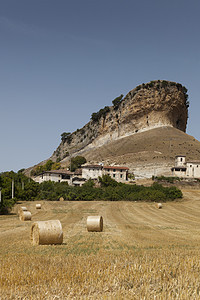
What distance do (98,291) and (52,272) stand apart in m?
1.36

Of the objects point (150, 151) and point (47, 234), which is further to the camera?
point (150, 151)

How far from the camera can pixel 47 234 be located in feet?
51.0

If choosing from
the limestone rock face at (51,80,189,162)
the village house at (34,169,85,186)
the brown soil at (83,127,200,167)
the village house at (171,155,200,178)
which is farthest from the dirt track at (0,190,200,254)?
the limestone rock face at (51,80,189,162)

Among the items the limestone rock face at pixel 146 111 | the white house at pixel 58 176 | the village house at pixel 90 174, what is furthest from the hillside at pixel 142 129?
the white house at pixel 58 176

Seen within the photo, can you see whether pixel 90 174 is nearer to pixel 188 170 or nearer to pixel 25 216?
pixel 188 170

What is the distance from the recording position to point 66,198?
69.8 metres

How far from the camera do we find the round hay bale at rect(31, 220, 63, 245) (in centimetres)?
1536

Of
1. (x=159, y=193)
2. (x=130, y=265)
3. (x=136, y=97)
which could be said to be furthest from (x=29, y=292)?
(x=136, y=97)

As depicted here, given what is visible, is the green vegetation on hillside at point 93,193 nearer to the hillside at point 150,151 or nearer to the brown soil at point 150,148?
the hillside at point 150,151

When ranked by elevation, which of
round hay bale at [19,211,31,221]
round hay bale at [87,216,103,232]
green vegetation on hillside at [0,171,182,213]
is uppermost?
round hay bale at [87,216,103,232]

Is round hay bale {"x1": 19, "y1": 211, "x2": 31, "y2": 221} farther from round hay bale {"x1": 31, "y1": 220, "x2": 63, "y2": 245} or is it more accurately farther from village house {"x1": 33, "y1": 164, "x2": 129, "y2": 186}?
village house {"x1": 33, "y1": 164, "x2": 129, "y2": 186}

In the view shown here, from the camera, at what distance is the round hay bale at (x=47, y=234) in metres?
15.4

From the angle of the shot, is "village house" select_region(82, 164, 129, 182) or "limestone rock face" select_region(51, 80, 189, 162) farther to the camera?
"limestone rock face" select_region(51, 80, 189, 162)

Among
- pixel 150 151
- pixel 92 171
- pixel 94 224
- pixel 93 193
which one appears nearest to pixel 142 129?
pixel 150 151
